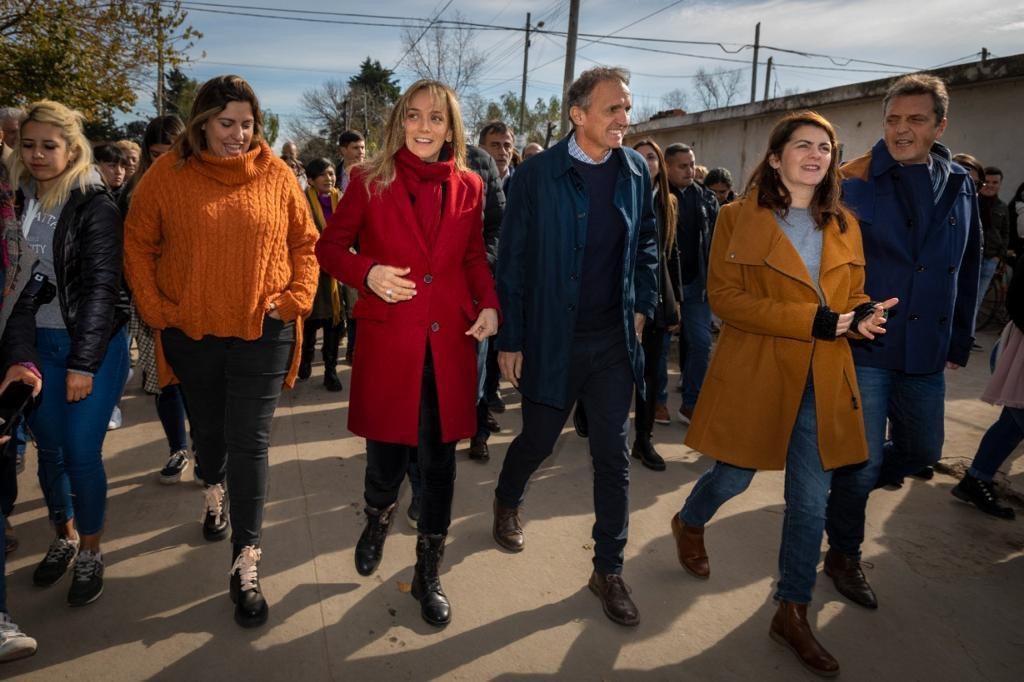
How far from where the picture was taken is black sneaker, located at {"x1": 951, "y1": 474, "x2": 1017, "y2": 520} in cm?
387

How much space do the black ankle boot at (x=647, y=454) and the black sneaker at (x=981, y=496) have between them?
6.01 ft

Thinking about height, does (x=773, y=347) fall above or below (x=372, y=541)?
above

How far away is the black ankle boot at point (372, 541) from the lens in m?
3.00

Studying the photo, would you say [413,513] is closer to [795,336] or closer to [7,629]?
[7,629]

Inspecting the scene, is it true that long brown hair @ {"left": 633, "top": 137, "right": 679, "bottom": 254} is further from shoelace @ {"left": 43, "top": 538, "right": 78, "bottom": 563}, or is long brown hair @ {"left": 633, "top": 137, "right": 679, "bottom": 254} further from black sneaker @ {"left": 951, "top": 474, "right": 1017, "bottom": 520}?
shoelace @ {"left": 43, "top": 538, "right": 78, "bottom": 563}

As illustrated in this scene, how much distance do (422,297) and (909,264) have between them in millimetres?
2159

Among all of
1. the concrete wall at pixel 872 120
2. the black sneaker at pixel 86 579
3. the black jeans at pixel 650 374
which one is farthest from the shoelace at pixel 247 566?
the concrete wall at pixel 872 120

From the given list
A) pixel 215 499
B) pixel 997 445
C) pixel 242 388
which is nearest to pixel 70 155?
pixel 242 388

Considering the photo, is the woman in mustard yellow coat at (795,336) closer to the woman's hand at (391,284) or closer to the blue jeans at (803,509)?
the blue jeans at (803,509)

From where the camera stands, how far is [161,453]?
4383mm

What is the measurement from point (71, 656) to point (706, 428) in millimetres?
2674

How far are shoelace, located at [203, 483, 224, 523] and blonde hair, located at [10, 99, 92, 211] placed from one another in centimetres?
148

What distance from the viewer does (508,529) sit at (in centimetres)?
331

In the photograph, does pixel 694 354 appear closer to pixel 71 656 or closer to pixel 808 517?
pixel 808 517
